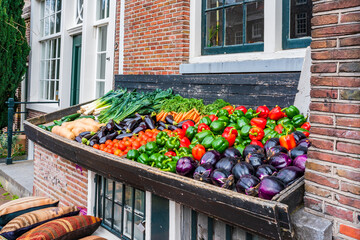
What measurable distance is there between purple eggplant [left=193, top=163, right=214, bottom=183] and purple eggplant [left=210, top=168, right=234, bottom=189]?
0.05 meters

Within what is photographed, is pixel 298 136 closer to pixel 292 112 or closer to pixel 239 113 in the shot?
pixel 292 112

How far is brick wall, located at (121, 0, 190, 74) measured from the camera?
520 centimetres

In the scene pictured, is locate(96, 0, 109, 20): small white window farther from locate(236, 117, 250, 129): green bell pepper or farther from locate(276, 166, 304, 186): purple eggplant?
locate(276, 166, 304, 186): purple eggplant

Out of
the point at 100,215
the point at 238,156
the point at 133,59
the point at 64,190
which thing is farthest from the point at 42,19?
the point at 238,156

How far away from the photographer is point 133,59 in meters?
6.25

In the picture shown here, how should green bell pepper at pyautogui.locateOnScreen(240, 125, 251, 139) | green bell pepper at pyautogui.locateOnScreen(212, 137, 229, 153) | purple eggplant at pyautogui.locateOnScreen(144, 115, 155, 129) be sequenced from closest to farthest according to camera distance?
1. green bell pepper at pyautogui.locateOnScreen(212, 137, 229, 153)
2. green bell pepper at pyautogui.locateOnScreen(240, 125, 251, 139)
3. purple eggplant at pyautogui.locateOnScreen(144, 115, 155, 129)

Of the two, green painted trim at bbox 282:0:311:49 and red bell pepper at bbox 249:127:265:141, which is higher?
green painted trim at bbox 282:0:311:49

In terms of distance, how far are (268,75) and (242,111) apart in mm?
644

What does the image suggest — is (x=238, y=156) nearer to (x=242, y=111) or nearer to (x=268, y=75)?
(x=242, y=111)

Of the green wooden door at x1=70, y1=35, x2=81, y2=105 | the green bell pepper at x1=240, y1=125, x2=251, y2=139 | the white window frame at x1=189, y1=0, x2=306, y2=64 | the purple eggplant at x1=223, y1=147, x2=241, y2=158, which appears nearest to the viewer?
the purple eggplant at x1=223, y1=147, x2=241, y2=158

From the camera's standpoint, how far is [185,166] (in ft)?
8.86

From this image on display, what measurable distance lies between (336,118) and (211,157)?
110 centimetres

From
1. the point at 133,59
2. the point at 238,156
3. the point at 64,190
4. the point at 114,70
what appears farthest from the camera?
the point at 114,70

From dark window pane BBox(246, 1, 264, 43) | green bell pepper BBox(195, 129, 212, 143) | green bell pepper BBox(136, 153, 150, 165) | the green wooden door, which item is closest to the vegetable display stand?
green bell pepper BBox(136, 153, 150, 165)
